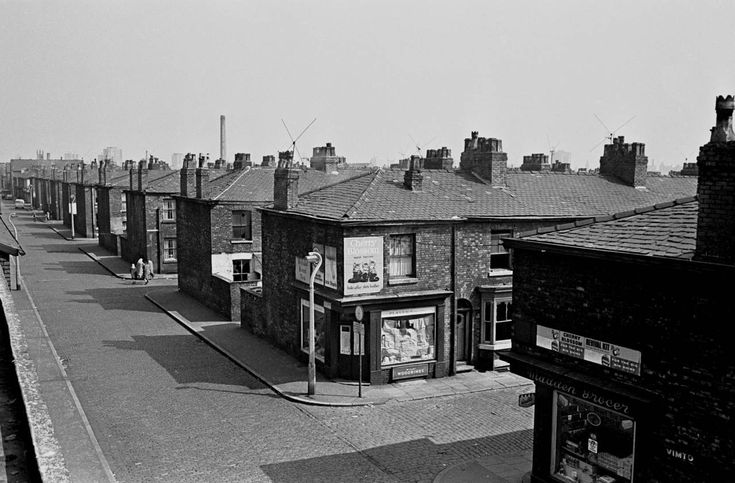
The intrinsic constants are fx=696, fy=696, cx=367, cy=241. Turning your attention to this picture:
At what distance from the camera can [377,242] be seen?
23328mm

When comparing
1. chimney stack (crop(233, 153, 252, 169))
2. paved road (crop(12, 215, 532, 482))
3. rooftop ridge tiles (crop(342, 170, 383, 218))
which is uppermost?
chimney stack (crop(233, 153, 252, 169))

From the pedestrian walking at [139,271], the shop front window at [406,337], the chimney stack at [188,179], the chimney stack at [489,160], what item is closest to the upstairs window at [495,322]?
the shop front window at [406,337]

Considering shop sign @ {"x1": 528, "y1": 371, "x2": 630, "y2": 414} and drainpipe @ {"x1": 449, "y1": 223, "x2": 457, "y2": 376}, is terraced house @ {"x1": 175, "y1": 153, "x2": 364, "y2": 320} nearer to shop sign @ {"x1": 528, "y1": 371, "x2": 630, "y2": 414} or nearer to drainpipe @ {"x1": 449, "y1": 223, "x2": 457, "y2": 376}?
drainpipe @ {"x1": 449, "y1": 223, "x2": 457, "y2": 376}

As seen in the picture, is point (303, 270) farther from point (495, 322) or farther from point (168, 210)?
point (168, 210)

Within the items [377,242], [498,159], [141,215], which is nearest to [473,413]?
[377,242]

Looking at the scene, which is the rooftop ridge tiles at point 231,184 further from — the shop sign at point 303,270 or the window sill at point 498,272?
the window sill at point 498,272

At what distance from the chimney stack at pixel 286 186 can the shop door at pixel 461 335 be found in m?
7.76

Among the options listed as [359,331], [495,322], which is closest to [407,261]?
[359,331]

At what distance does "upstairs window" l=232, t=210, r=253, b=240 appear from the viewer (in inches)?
1469

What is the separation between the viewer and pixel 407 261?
78.9 ft

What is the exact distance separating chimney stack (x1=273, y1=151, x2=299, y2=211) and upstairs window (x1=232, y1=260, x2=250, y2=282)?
10.8 meters

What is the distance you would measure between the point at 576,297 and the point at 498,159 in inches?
631

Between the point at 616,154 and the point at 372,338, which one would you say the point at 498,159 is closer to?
the point at 616,154

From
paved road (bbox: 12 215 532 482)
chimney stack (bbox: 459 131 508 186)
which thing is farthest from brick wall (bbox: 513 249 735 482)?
chimney stack (bbox: 459 131 508 186)
